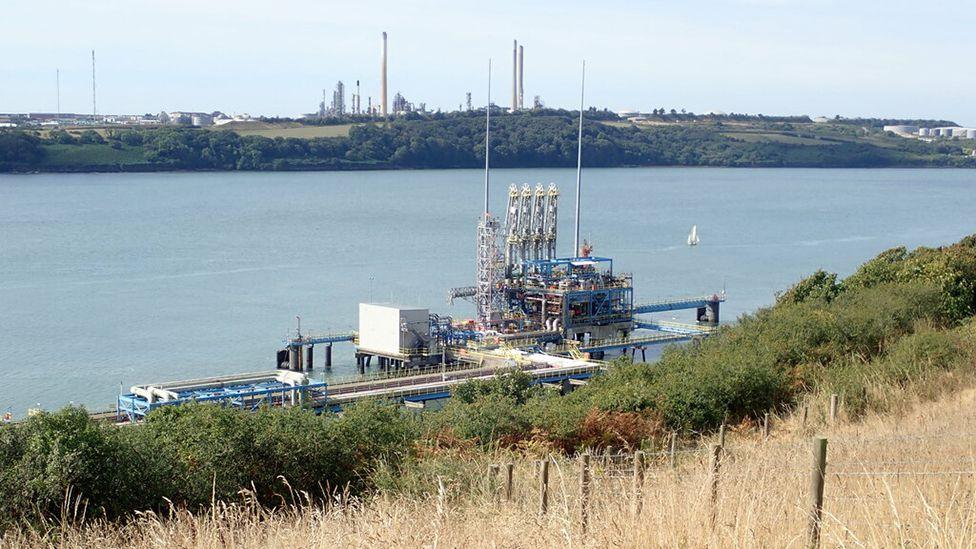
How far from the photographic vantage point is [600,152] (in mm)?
159000

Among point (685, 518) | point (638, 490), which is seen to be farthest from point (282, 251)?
point (685, 518)

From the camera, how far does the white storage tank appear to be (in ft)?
122

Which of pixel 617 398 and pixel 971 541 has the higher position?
pixel 971 541

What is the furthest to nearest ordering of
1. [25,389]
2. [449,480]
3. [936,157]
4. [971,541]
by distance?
[936,157]
[25,389]
[449,480]
[971,541]

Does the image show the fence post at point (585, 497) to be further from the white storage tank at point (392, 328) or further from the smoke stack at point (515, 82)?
the smoke stack at point (515, 82)

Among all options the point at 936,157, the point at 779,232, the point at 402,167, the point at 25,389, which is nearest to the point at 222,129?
the point at 402,167

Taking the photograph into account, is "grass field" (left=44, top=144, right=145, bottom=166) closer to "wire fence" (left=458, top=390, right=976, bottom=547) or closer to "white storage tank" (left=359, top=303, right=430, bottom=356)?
"white storage tank" (left=359, top=303, right=430, bottom=356)

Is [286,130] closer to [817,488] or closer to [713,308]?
[713,308]

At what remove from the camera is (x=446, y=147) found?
147m

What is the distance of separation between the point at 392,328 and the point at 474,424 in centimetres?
2208

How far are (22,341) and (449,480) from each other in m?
33.5

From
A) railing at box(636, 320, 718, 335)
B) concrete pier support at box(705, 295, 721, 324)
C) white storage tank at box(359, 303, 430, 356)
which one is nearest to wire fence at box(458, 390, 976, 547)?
white storage tank at box(359, 303, 430, 356)

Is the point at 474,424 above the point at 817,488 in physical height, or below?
below

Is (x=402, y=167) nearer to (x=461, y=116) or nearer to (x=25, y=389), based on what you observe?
(x=461, y=116)
